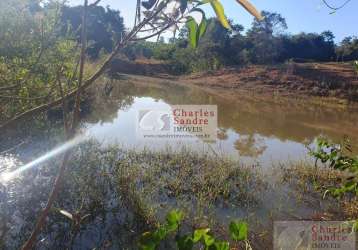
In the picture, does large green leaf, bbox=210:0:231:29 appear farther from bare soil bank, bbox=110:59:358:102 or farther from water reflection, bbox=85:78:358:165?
bare soil bank, bbox=110:59:358:102

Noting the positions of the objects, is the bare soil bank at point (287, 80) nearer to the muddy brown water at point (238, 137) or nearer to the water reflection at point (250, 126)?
the muddy brown water at point (238, 137)

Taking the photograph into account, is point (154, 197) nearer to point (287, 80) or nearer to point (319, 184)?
point (319, 184)

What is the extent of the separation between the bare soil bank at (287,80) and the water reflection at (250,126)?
439 centimetres

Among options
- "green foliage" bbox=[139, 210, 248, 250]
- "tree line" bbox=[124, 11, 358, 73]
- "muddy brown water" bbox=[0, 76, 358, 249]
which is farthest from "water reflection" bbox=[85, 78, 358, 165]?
"tree line" bbox=[124, 11, 358, 73]

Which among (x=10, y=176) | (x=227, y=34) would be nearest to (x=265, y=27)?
(x=227, y=34)

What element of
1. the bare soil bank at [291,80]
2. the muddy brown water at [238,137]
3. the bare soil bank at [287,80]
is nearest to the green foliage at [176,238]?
the muddy brown water at [238,137]

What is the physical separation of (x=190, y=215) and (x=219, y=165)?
182 cm

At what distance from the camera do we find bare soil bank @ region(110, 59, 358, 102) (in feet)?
72.9

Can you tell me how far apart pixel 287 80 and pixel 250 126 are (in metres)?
14.4

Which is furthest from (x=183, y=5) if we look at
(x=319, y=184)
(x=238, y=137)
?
(x=238, y=137)

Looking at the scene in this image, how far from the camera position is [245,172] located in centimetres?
558

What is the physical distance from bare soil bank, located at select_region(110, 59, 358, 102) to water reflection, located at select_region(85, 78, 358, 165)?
439 centimetres

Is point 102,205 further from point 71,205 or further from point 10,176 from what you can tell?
point 10,176

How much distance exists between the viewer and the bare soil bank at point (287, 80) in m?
22.2
